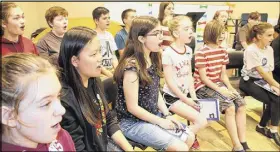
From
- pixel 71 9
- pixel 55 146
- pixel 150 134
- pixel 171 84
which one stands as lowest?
pixel 150 134

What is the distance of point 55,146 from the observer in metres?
0.79

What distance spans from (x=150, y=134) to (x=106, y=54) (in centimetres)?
129

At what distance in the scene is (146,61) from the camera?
5.08 feet

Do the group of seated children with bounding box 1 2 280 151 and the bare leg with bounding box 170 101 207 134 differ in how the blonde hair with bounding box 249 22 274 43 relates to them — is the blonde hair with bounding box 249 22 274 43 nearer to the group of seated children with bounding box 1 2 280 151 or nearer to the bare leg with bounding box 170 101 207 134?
the group of seated children with bounding box 1 2 280 151

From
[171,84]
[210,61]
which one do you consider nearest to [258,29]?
[210,61]

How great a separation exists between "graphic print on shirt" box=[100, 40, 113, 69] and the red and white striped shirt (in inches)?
33.0

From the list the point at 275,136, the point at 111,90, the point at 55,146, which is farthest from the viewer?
the point at 275,136

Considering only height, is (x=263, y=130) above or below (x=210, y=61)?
below

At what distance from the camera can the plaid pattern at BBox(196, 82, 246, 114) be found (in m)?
2.05

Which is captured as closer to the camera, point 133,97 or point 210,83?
point 133,97

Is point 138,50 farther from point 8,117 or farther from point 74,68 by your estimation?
point 8,117

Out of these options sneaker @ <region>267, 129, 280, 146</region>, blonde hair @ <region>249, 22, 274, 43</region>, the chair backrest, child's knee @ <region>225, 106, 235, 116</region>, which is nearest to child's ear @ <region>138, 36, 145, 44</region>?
the chair backrest

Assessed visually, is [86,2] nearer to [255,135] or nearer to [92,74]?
[255,135]

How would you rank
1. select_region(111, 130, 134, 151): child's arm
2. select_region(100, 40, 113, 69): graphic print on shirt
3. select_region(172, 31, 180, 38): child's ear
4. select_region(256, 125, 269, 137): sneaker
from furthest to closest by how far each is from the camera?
select_region(100, 40, 113, 69): graphic print on shirt < select_region(256, 125, 269, 137): sneaker < select_region(172, 31, 180, 38): child's ear < select_region(111, 130, 134, 151): child's arm
